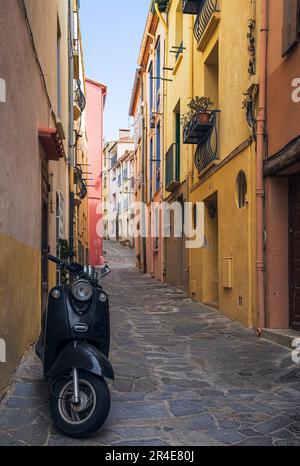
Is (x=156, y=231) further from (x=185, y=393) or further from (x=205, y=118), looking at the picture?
(x=185, y=393)

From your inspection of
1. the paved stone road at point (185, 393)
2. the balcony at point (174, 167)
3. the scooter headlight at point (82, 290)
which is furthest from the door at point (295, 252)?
the balcony at point (174, 167)

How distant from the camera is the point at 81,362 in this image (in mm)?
3467

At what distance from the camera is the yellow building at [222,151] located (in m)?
7.96

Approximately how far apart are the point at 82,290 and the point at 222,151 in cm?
641

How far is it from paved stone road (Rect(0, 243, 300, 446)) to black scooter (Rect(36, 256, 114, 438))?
0.16 meters

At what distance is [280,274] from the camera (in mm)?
7223

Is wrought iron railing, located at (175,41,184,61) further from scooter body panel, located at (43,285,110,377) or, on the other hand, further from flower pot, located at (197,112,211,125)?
scooter body panel, located at (43,285,110,377)

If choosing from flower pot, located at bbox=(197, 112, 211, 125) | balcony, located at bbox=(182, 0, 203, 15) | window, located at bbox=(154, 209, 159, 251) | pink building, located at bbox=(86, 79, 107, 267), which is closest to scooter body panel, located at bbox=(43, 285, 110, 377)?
flower pot, located at bbox=(197, 112, 211, 125)

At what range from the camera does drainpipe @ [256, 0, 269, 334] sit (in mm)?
7391

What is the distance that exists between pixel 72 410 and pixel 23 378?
1397mm

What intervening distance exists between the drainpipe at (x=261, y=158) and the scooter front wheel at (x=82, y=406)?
14.1ft

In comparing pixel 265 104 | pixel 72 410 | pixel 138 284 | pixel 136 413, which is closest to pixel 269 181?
pixel 265 104

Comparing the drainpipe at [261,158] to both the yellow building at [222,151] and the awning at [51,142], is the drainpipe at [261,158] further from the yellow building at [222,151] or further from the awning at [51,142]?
the awning at [51,142]

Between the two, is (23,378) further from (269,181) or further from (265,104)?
(265,104)
